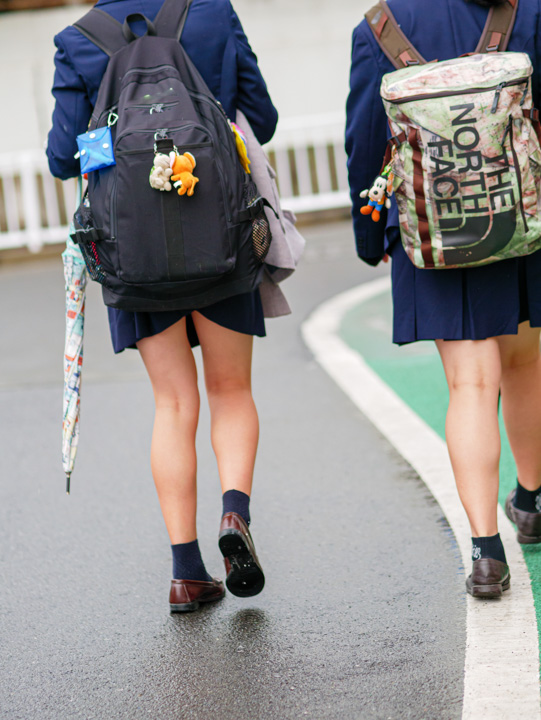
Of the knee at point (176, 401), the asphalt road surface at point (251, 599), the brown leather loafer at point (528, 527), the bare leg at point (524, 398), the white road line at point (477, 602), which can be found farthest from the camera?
the brown leather loafer at point (528, 527)

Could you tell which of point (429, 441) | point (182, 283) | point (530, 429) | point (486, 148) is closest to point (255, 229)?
point (182, 283)

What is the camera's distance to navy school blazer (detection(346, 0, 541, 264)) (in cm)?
305

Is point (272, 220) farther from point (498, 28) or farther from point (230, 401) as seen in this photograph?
point (498, 28)

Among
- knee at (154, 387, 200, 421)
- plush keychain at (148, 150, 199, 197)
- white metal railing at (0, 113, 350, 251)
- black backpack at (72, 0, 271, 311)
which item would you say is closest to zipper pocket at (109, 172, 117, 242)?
black backpack at (72, 0, 271, 311)

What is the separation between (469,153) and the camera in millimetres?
2904

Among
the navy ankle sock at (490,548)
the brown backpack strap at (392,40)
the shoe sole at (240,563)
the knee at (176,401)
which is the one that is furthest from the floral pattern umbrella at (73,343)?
the navy ankle sock at (490,548)

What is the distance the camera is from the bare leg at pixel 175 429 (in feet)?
10.7

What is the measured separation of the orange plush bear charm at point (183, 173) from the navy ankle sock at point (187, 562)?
3.39 ft

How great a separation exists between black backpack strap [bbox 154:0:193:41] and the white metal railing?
1213 centimetres

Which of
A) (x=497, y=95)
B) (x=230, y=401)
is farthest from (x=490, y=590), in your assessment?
(x=497, y=95)

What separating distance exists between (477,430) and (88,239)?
118cm

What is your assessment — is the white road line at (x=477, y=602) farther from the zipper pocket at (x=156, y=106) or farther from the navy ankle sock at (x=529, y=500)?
the zipper pocket at (x=156, y=106)

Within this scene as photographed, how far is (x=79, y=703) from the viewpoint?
2785mm

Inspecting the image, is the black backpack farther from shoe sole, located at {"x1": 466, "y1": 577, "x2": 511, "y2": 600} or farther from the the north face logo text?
shoe sole, located at {"x1": 466, "y1": 577, "x2": 511, "y2": 600}
